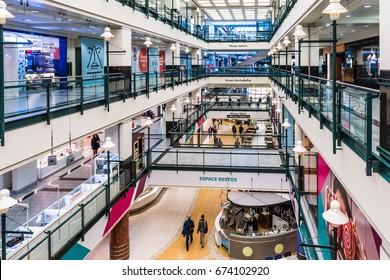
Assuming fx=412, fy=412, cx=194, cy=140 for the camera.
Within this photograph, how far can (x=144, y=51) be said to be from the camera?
854 inches

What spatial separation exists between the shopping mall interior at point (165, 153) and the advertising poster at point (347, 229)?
0.04m

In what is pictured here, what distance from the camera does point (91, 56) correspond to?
48.9 ft

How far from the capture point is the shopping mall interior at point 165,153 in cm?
509

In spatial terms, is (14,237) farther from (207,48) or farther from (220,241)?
(207,48)

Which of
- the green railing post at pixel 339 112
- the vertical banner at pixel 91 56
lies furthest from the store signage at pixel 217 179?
the green railing post at pixel 339 112

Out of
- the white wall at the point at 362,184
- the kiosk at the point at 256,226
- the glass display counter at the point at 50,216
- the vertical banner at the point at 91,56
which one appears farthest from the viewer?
the vertical banner at the point at 91,56

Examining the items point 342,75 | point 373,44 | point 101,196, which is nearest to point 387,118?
point 101,196

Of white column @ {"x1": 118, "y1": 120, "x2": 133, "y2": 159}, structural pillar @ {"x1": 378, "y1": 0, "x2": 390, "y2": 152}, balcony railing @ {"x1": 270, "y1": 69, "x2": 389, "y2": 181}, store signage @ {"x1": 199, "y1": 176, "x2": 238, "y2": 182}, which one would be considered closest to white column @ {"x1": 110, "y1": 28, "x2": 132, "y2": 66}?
white column @ {"x1": 118, "y1": 120, "x2": 133, "y2": 159}

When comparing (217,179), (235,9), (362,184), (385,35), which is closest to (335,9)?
(385,35)

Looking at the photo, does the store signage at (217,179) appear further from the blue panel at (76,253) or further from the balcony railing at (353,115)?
the balcony railing at (353,115)

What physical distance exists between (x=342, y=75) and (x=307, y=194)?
10.5 m

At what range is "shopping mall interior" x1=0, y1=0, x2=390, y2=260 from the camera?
509 cm

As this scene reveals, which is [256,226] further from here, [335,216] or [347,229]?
[335,216]

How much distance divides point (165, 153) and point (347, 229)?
9.85 m
